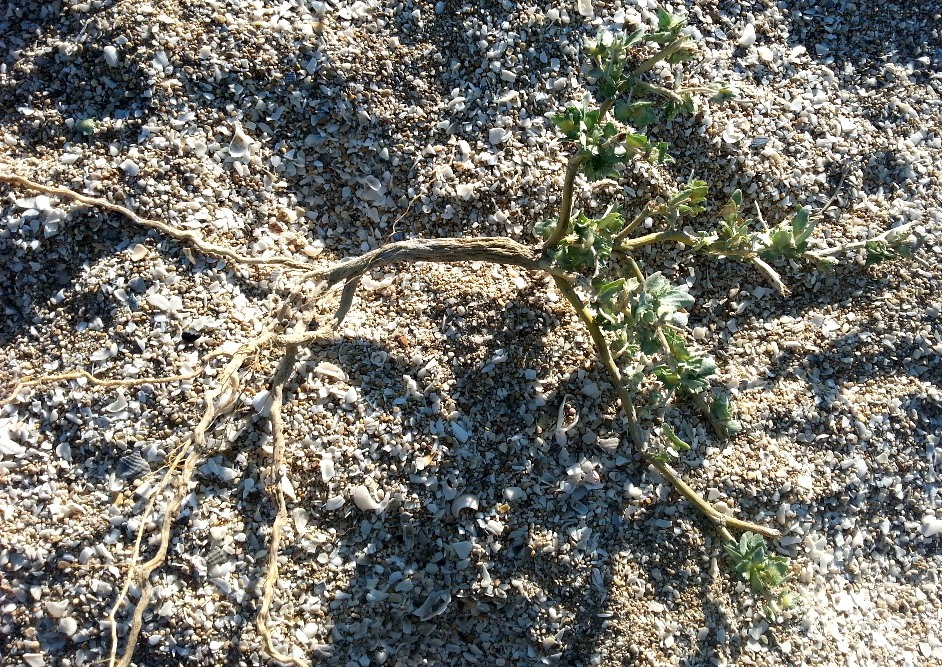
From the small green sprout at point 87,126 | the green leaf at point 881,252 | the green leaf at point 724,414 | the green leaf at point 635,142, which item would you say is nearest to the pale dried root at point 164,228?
the small green sprout at point 87,126

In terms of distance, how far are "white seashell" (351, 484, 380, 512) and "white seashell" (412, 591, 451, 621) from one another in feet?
0.73

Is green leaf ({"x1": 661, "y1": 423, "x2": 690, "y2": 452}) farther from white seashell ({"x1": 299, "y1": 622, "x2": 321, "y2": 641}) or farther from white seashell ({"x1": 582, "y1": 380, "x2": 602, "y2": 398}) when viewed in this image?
white seashell ({"x1": 299, "y1": 622, "x2": 321, "y2": 641})

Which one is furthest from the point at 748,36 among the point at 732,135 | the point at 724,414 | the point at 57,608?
the point at 57,608

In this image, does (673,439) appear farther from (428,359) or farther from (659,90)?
(659,90)

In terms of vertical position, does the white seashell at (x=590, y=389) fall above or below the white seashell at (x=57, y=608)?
above

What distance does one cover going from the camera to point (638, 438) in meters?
1.78

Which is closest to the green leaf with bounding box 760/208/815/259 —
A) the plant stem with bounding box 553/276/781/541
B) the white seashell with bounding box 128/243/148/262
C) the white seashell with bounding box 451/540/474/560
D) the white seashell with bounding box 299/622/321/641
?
the plant stem with bounding box 553/276/781/541

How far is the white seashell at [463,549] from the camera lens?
172 cm

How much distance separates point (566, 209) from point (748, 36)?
0.92 m

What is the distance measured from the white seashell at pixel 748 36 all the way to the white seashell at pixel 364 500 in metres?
1.54

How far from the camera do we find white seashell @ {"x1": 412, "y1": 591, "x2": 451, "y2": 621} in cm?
A: 169

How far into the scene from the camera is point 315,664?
5.41 feet

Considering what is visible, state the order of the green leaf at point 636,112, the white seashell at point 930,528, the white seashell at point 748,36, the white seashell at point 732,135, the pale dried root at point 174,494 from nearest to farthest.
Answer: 1. the pale dried root at point 174,494
2. the green leaf at point 636,112
3. the white seashell at point 930,528
4. the white seashell at point 732,135
5. the white seashell at point 748,36

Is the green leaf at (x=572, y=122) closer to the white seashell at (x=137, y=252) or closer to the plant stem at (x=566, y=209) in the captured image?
the plant stem at (x=566, y=209)
